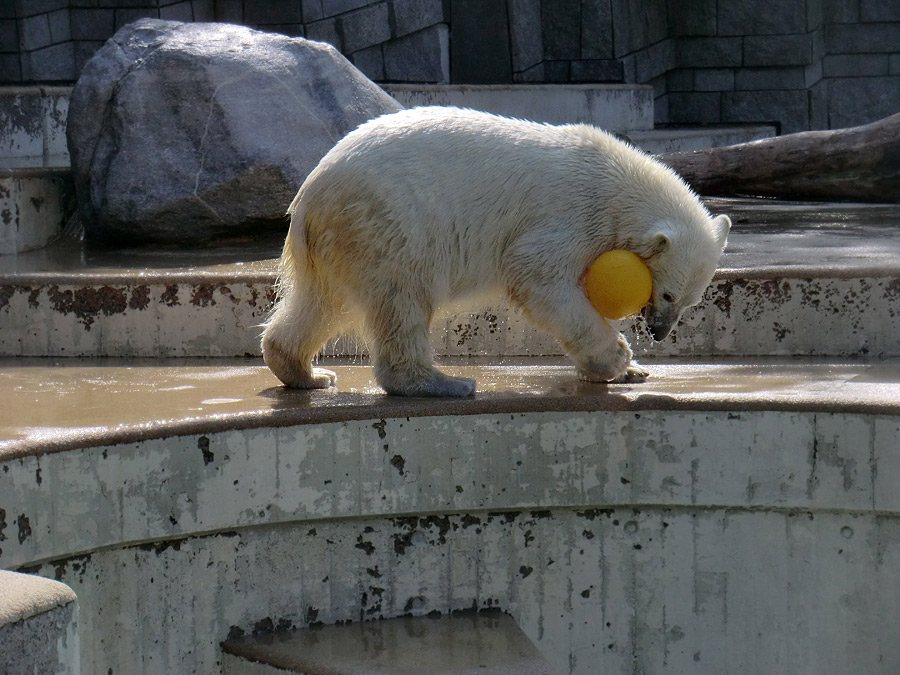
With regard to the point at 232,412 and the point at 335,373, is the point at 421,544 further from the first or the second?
the point at 335,373

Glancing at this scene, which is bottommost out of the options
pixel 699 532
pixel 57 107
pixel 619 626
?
pixel 619 626

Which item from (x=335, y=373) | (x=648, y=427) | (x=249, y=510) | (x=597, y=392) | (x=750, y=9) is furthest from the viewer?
(x=750, y=9)

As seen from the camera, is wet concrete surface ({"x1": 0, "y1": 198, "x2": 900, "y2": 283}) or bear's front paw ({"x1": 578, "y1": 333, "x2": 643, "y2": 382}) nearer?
bear's front paw ({"x1": 578, "y1": 333, "x2": 643, "y2": 382})

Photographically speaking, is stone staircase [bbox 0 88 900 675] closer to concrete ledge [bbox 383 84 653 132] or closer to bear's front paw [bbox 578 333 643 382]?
bear's front paw [bbox 578 333 643 382]

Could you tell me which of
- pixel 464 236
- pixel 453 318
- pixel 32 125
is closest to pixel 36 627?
pixel 464 236

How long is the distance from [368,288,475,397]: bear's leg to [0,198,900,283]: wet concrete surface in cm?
118

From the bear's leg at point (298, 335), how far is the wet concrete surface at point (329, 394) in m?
0.07

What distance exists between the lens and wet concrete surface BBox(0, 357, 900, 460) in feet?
9.91

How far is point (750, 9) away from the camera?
12.6m

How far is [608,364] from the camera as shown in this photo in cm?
360

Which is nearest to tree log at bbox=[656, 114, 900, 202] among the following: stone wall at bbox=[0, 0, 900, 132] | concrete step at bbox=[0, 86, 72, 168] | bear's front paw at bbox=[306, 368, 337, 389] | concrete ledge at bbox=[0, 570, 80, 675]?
stone wall at bbox=[0, 0, 900, 132]

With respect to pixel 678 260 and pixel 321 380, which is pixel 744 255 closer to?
pixel 678 260

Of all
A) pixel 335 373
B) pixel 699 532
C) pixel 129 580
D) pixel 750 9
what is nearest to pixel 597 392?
pixel 699 532

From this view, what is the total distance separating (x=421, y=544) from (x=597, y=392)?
706 millimetres
